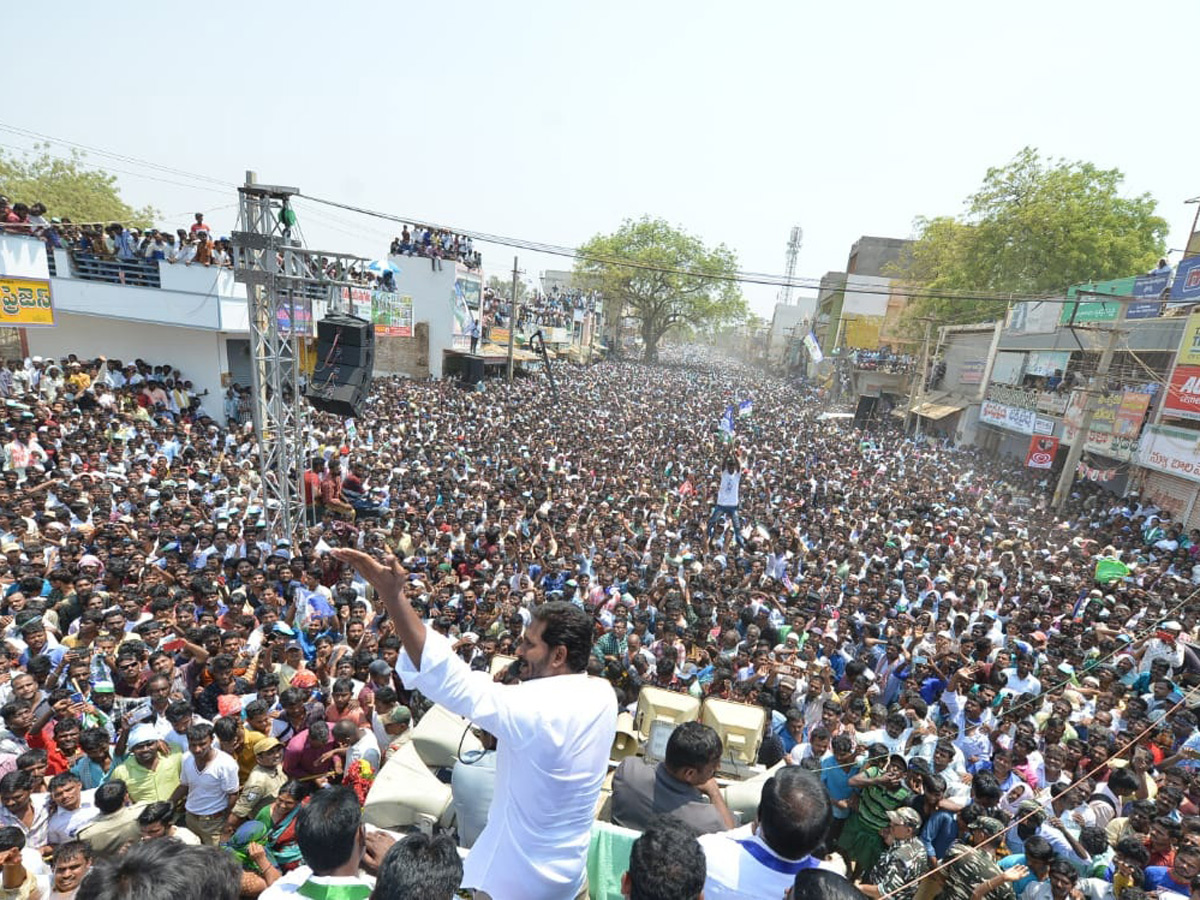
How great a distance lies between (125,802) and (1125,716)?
698 centimetres

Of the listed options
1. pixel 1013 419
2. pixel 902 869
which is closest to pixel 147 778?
pixel 902 869

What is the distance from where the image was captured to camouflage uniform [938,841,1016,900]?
2.89 meters

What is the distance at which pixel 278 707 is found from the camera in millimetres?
4328

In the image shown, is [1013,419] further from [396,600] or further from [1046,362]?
[396,600]

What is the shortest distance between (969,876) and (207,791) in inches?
155

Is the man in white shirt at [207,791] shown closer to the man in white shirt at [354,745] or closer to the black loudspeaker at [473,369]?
the man in white shirt at [354,745]

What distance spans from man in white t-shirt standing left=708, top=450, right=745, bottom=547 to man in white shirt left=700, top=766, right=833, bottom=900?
8673 mm

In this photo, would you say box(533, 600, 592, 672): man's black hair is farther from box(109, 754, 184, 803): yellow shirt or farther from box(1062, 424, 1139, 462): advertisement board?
box(1062, 424, 1139, 462): advertisement board

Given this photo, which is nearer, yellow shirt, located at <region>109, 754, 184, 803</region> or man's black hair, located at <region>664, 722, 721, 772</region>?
man's black hair, located at <region>664, 722, 721, 772</region>

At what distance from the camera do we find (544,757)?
1.63 meters

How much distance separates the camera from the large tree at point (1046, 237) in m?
24.3

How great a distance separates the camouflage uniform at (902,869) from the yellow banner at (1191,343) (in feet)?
45.8

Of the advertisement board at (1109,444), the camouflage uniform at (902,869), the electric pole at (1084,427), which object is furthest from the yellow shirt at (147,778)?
the advertisement board at (1109,444)

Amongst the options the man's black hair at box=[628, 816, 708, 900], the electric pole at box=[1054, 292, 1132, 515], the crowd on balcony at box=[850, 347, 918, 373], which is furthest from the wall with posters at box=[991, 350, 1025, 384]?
the man's black hair at box=[628, 816, 708, 900]
